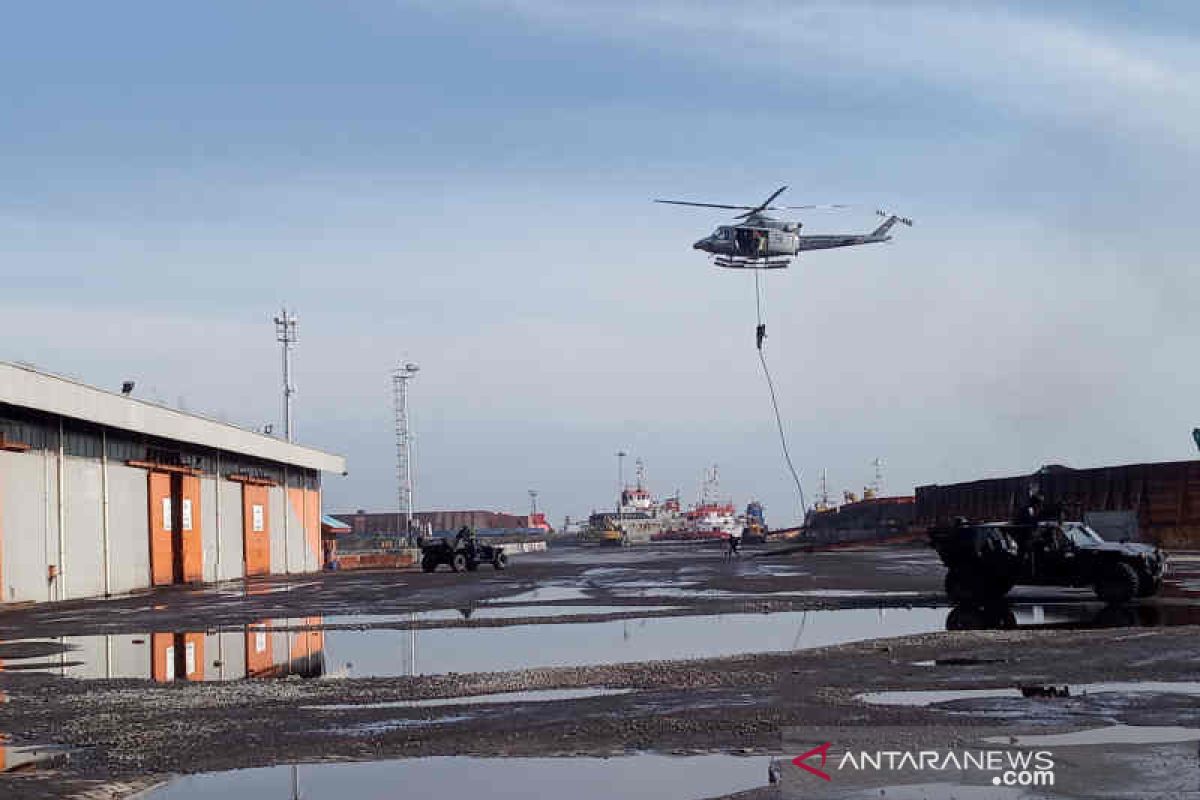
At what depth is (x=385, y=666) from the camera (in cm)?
1614

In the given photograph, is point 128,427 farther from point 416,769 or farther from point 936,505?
point 936,505

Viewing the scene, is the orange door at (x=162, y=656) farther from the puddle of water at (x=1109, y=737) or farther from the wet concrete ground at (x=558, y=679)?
the puddle of water at (x=1109, y=737)

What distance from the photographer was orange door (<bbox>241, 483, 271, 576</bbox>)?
181 ft

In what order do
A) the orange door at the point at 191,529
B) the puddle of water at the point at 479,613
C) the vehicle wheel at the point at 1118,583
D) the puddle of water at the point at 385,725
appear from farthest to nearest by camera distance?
the orange door at the point at 191,529, the puddle of water at the point at 479,613, the vehicle wheel at the point at 1118,583, the puddle of water at the point at 385,725

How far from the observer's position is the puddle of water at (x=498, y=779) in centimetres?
831

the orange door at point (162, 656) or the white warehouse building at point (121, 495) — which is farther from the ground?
the white warehouse building at point (121, 495)

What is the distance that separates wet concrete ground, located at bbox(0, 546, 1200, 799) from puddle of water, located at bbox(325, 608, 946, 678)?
7 cm

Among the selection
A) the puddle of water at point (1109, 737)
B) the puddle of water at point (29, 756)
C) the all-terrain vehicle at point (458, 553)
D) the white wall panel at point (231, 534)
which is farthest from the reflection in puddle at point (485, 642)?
the white wall panel at point (231, 534)

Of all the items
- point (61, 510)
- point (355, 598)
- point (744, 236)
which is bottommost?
point (355, 598)

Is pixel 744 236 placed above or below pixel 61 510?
above

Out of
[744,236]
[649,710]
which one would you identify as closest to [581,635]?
[649,710]

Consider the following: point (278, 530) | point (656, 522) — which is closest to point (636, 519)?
point (656, 522)

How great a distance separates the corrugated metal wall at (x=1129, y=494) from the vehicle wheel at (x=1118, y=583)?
2142 cm

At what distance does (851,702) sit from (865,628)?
831 cm
